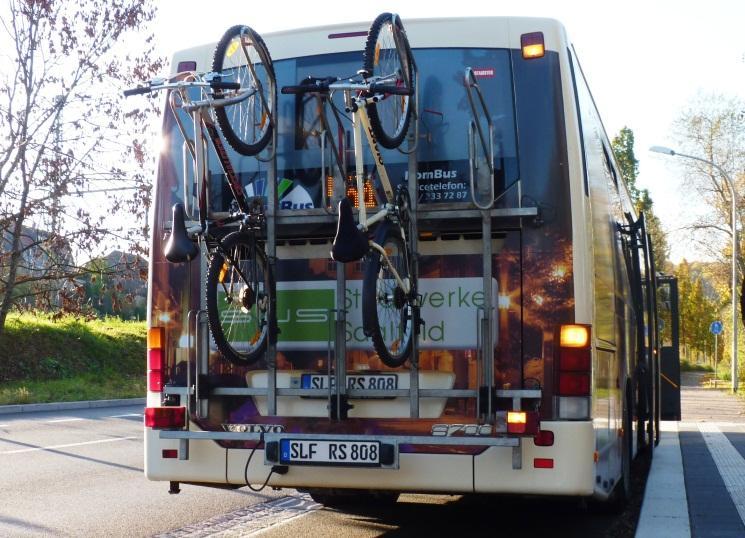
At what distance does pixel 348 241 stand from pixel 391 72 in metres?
1.16

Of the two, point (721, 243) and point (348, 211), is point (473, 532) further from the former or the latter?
point (721, 243)

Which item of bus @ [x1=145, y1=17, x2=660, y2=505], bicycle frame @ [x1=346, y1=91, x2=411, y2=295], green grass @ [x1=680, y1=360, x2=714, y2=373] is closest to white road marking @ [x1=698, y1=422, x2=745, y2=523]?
bus @ [x1=145, y1=17, x2=660, y2=505]

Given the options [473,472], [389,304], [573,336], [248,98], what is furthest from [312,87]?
[473,472]

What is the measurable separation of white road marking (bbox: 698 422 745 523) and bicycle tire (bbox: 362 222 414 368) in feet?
11.7

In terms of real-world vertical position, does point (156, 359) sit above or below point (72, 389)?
above

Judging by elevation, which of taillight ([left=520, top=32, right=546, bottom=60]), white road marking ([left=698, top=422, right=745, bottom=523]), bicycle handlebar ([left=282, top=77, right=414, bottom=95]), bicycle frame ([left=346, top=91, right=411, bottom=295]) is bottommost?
white road marking ([left=698, top=422, right=745, bottom=523])

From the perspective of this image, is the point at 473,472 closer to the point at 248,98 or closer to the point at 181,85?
the point at 248,98

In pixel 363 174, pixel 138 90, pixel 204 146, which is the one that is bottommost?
pixel 363 174

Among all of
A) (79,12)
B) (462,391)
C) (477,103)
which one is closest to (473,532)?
(462,391)

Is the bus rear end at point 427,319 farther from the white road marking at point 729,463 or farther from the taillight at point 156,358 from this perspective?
the white road marking at point 729,463

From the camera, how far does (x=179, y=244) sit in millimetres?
6496

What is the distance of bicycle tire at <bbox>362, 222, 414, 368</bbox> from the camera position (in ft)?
20.0

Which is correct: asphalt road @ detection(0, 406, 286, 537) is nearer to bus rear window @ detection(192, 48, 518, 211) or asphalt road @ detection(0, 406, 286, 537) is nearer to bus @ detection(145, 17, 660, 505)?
bus @ detection(145, 17, 660, 505)

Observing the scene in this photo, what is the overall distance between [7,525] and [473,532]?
11.1 ft
